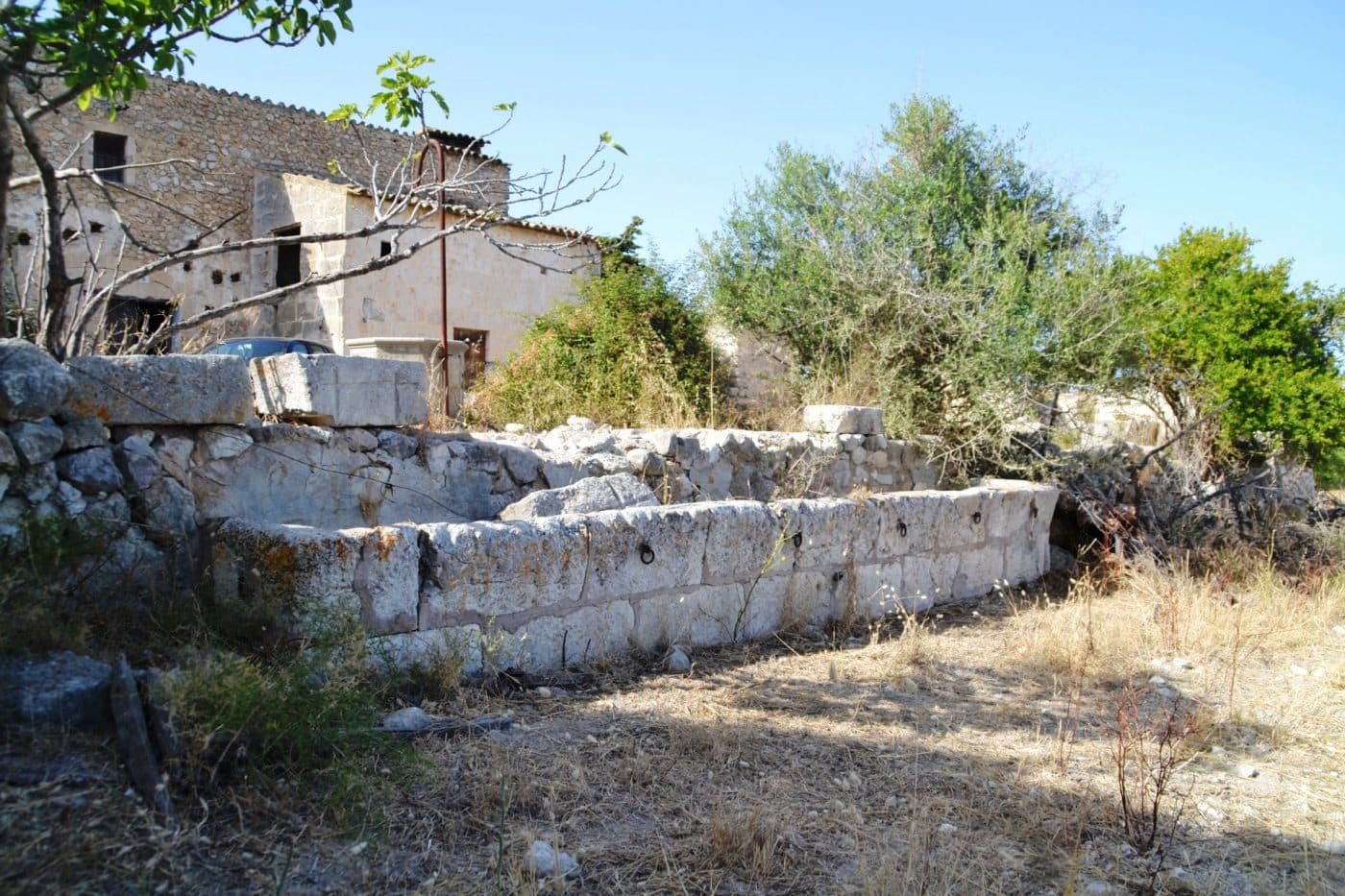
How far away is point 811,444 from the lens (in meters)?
8.11

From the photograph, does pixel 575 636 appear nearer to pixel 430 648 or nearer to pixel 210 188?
pixel 430 648

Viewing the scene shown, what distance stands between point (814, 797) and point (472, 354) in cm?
1210

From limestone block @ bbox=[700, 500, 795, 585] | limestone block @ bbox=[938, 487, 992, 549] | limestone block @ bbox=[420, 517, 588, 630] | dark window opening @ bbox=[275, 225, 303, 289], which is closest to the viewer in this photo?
limestone block @ bbox=[420, 517, 588, 630]

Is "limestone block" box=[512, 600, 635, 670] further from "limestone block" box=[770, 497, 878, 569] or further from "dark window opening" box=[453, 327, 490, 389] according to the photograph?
"dark window opening" box=[453, 327, 490, 389]

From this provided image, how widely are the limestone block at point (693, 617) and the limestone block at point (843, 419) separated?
9.46 ft

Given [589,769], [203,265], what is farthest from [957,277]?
[203,265]

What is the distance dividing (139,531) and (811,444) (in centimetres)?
524

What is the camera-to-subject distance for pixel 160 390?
14.4ft

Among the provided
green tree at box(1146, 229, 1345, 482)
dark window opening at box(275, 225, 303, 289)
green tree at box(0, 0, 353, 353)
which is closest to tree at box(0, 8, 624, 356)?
green tree at box(0, 0, 353, 353)

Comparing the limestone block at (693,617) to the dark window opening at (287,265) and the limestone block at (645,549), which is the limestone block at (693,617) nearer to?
the limestone block at (645,549)

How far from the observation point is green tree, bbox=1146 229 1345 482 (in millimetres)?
11141

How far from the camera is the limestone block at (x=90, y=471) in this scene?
3979 mm

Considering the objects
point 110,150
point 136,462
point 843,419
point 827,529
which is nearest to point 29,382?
point 136,462

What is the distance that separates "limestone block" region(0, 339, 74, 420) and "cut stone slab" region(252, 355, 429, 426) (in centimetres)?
135
